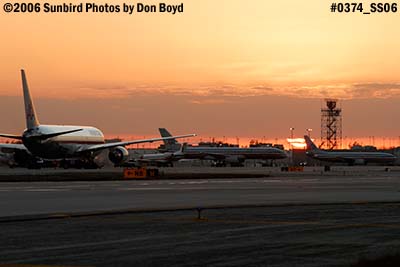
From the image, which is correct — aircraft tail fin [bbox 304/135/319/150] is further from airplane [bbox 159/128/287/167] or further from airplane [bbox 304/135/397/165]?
airplane [bbox 159/128/287/167]

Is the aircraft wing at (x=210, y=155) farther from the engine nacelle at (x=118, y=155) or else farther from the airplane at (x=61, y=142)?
the engine nacelle at (x=118, y=155)

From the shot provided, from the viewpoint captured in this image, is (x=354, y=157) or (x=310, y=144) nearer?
(x=354, y=157)

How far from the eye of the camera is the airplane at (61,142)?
90750 millimetres

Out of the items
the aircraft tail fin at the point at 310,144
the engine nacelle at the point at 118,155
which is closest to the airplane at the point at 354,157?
the aircraft tail fin at the point at 310,144

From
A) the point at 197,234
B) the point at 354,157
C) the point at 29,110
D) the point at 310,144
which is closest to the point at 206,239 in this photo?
the point at 197,234

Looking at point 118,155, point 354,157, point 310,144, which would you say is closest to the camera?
point 118,155

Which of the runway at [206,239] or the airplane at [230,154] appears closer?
the runway at [206,239]

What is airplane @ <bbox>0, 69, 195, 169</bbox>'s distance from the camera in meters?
90.8

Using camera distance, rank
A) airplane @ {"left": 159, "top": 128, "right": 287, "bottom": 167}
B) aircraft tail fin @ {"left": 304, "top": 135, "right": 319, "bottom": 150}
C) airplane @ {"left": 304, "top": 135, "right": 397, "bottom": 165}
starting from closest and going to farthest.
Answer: airplane @ {"left": 159, "top": 128, "right": 287, "bottom": 167} → airplane @ {"left": 304, "top": 135, "right": 397, "bottom": 165} → aircraft tail fin @ {"left": 304, "top": 135, "right": 319, "bottom": 150}

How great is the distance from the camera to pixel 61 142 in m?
94.1

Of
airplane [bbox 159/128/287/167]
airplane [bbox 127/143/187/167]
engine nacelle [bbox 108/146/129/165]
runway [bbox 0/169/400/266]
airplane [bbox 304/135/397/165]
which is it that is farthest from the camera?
airplane [bbox 304/135/397/165]

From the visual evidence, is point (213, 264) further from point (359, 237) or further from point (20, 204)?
point (20, 204)

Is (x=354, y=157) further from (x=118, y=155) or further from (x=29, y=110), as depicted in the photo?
(x=29, y=110)

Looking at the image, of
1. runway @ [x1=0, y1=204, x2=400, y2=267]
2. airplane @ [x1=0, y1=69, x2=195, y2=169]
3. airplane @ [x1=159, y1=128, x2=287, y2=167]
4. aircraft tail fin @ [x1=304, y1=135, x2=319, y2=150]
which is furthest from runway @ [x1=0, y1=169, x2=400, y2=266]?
aircraft tail fin @ [x1=304, y1=135, x2=319, y2=150]
